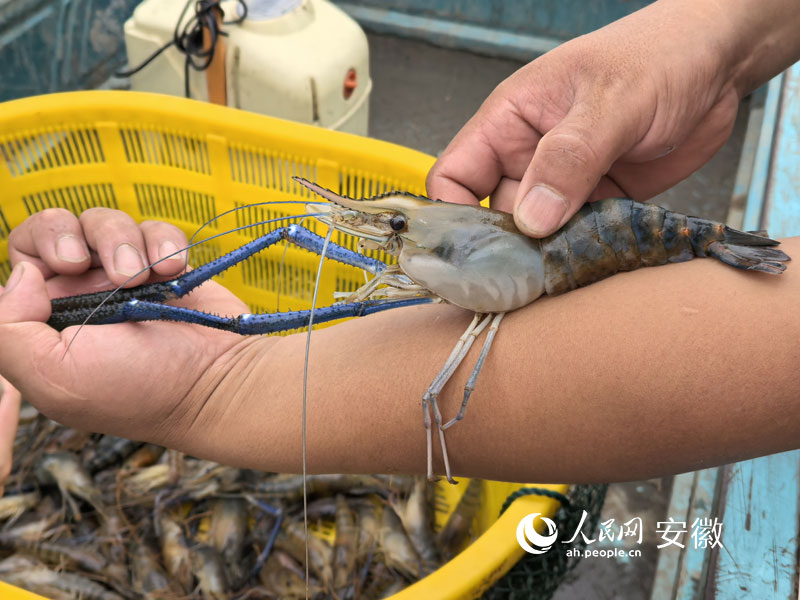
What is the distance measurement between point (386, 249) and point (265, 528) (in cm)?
68

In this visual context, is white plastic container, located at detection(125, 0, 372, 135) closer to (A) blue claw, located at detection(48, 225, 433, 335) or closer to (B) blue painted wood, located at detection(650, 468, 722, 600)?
(A) blue claw, located at detection(48, 225, 433, 335)

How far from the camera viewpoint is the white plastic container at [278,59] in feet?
4.99

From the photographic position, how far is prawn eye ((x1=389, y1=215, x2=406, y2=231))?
2.35ft

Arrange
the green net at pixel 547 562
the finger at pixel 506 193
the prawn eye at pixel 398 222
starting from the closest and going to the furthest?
the prawn eye at pixel 398 222 < the green net at pixel 547 562 < the finger at pixel 506 193

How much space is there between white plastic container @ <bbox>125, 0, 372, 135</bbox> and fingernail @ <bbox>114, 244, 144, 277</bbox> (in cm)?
66

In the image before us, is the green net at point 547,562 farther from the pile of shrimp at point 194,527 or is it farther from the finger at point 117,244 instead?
the finger at point 117,244

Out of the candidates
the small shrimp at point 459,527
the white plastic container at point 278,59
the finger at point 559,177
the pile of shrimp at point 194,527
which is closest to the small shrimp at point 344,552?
the pile of shrimp at point 194,527

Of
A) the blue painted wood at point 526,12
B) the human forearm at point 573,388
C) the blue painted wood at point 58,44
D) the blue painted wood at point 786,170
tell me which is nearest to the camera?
the human forearm at point 573,388

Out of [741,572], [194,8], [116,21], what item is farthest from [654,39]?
[116,21]

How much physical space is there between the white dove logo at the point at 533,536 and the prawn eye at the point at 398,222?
36 centimetres

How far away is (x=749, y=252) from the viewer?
26.8 inches

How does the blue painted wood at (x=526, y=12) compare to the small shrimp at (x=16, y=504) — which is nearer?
the small shrimp at (x=16, y=504)

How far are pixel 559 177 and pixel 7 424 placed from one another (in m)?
0.84

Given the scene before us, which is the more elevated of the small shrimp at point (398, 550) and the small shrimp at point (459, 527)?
the small shrimp at point (459, 527)
